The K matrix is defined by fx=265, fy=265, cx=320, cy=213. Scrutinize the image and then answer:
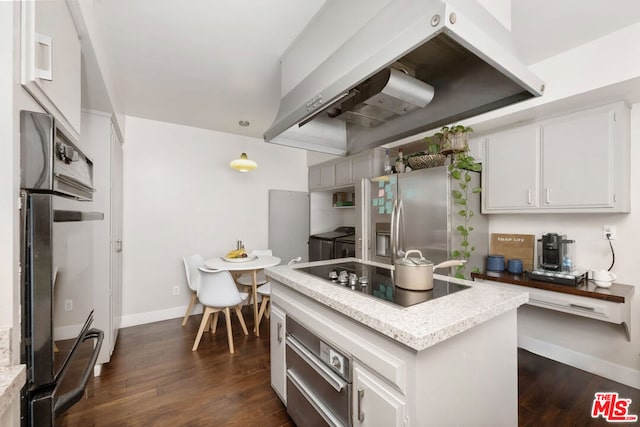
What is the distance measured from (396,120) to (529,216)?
190 cm

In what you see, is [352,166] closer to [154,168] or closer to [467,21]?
[154,168]

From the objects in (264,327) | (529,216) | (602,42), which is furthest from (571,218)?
(264,327)

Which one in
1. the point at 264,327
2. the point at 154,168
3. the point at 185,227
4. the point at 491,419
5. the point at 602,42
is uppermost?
the point at 602,42

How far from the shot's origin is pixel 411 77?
1411 millimetres

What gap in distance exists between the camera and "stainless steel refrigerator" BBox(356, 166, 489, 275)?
100 inches

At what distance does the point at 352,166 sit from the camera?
12.2 feet

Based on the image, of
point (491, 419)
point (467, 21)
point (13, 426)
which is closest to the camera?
point (13, 426)

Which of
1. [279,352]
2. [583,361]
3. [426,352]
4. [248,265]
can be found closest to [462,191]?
[583,361]

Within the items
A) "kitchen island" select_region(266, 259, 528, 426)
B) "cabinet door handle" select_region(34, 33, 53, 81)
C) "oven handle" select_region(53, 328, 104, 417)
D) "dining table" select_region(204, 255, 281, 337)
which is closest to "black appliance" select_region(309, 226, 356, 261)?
"dining table" select_region(204, 255, 281, 337)

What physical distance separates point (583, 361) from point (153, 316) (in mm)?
4562

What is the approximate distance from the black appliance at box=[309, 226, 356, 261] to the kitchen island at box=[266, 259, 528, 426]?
8.70ft

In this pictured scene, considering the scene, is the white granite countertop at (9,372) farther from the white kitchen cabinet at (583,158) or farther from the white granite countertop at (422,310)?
the white kitchen cabinet at (583,158)

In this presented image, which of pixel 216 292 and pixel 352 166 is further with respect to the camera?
pixel 352 166

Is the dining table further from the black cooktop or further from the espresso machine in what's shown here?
the espresso machine
